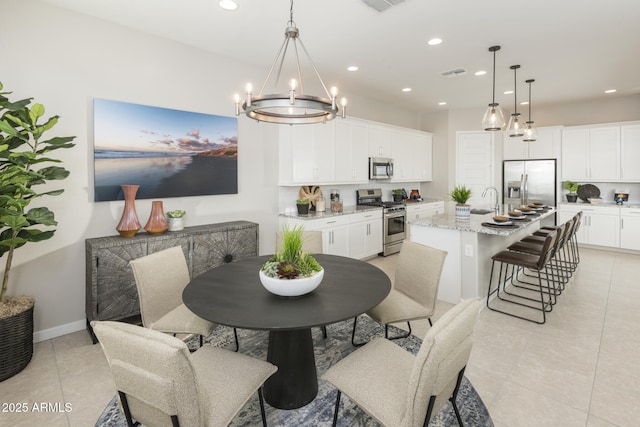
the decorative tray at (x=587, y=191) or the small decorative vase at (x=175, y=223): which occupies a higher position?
the decorative tray at (x=587, y=191)

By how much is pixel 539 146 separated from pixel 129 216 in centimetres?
751

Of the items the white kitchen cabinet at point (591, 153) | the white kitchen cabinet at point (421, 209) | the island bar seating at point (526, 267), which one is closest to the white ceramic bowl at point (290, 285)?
the island bar seating at point (526, 267)

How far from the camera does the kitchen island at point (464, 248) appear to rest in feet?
11.5

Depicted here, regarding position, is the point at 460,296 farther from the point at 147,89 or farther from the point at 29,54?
the point at 29,54

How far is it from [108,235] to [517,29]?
4.63 m

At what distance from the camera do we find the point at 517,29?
3.39 metres

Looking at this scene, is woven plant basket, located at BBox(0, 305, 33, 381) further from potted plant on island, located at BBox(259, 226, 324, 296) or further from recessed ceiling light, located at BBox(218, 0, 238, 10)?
recessed ceiling light, located at BBox(218, 0, 238, 10)

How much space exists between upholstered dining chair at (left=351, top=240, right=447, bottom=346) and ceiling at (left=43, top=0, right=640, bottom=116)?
7.15 feet

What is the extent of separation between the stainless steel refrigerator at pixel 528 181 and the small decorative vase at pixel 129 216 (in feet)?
23.0

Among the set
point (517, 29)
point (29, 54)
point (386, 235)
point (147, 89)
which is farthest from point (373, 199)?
point (29, 54)

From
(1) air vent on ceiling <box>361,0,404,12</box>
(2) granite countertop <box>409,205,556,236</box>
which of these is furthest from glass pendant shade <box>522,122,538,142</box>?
(1) air vent on ceiling <box>361,0,404,12</box>

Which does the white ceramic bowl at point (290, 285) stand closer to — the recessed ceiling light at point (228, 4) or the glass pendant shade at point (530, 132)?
the recessed ceiling light at point (228, 4)

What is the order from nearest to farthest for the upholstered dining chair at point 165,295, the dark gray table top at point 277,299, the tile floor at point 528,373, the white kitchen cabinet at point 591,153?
the dark gray table top at point 277,299, the tile floor at point 528,373, the upholstered dining chair at point 165,295, the white kitchen cabinet at point 591,153

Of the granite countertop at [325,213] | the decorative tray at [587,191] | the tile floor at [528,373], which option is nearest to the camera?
the tile floor at [528,373]
